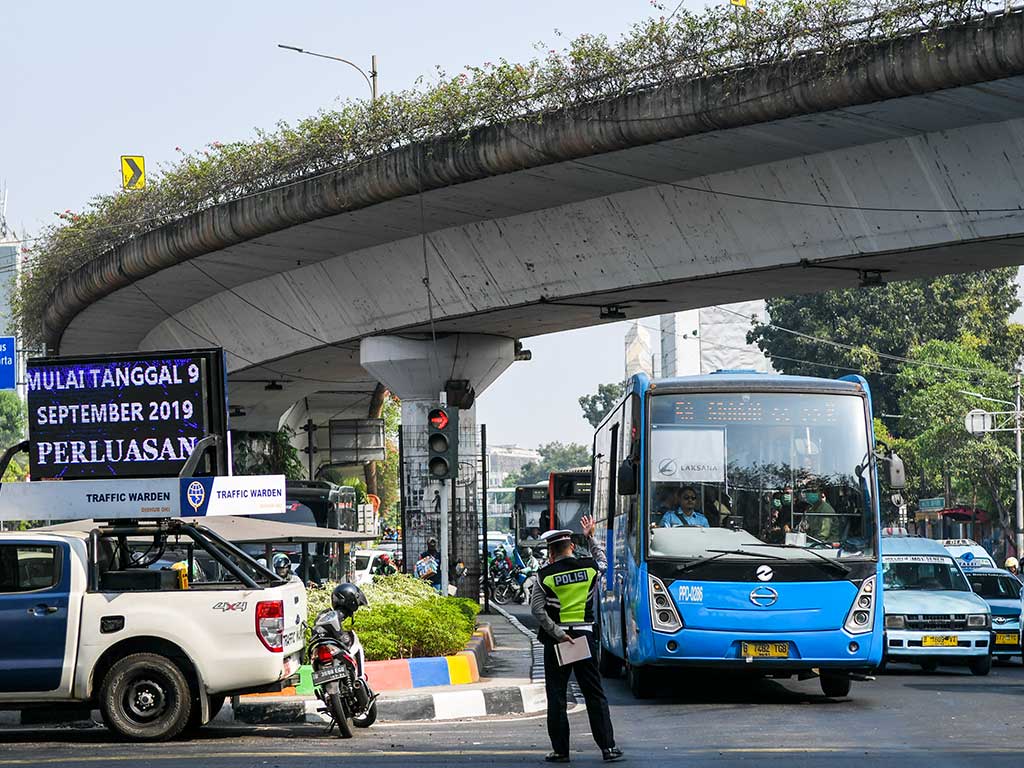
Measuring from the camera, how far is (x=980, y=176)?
64.1 feet

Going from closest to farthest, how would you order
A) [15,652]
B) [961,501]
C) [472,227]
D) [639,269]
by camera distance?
1. [15,652]
2. [639,269]
3. [472,227]
4. [961,501]

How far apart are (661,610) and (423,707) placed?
2.73 m

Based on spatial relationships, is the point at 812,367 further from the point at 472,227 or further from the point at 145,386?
the point at 145,386

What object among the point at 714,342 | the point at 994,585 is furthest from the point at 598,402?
the point at 994,585

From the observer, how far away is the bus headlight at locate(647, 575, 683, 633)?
14594 mm

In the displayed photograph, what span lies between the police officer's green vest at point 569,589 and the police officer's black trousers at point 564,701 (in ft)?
0.58

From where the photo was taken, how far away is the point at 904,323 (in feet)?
249

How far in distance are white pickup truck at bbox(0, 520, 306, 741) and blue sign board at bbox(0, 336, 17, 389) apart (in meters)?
10.2

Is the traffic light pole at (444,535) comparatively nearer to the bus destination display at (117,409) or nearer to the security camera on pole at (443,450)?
the security camera on pole at (443,450)

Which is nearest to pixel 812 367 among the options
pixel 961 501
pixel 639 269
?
pixel 961 501

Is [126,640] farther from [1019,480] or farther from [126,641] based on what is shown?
[1019,480]

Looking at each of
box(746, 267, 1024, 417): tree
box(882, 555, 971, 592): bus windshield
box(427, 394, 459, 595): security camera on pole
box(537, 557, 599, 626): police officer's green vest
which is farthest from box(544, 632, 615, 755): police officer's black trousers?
box(746, 267, 1024, 417): tree

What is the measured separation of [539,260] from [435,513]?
7.63 metres

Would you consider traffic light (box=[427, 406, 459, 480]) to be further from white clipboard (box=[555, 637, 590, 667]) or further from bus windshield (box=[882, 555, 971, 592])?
white clipboard (box=[555, 637, 590, 667])
